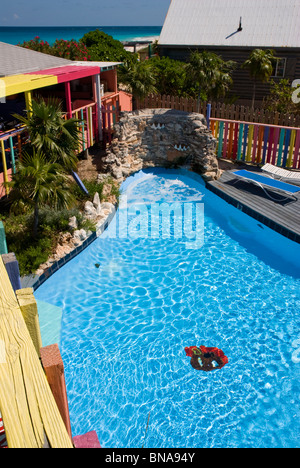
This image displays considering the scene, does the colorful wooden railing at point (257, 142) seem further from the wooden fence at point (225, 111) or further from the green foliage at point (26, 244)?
the green foliage at point (26, 244)

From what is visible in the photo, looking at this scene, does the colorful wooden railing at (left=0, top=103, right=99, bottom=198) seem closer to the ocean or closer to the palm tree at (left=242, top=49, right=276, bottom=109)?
the palm tree at (left=242, top=49, right=276, bottom=109)

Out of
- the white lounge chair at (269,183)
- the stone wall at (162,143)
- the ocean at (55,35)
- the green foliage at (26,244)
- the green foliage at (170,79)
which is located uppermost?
the ocean at (55,35)

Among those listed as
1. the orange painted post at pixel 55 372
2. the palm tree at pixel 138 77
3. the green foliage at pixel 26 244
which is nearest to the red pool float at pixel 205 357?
the green foliage at pixel 26 244

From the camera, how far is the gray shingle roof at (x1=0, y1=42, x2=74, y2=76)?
12.3 meters

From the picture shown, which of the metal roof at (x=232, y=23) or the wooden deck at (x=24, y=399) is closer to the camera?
the wooden deck at (x=24, y=399)

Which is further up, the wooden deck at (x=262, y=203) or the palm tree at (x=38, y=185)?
the palm tree at (x=38, y=185)

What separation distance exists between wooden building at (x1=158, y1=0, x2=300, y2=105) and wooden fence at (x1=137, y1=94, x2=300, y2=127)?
8.01 meters

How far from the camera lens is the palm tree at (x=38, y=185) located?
8875 millimetres

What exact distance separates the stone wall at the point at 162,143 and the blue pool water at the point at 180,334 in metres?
3.14

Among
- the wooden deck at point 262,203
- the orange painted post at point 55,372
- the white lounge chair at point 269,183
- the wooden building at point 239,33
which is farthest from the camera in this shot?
the wooden building at point 239,33

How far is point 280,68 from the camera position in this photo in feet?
76.7
